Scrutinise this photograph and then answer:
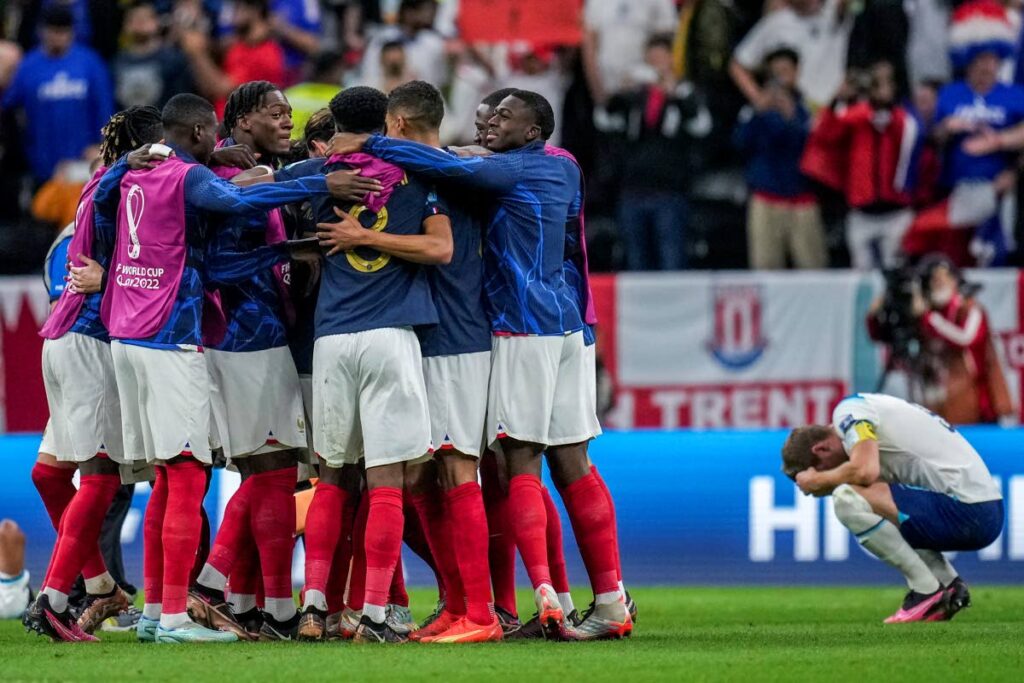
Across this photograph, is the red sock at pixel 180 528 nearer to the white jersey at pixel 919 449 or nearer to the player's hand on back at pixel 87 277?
the player's hand on back at pixel 87 277

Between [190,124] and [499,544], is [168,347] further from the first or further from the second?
[499,544]

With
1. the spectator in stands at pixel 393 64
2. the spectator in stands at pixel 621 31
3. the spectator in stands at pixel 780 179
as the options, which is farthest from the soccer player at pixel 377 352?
the spectator in stands at pixel 621 31

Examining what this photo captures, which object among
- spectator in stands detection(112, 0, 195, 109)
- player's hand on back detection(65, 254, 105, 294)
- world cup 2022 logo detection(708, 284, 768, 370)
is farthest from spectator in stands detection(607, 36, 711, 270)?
player's hand on back detection(65, 254, 105, 294)

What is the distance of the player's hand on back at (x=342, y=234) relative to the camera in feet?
24.5

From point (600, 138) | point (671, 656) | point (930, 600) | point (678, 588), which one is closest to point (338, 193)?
point (671, 656)

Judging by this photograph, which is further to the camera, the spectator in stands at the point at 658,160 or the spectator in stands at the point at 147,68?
the spectator in stands at the point at 147,68

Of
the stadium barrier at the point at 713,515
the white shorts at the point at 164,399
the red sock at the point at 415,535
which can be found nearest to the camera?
the white shorts at the point at 164,399

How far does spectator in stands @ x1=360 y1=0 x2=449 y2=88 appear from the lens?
51.1ft

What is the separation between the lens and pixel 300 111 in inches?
604

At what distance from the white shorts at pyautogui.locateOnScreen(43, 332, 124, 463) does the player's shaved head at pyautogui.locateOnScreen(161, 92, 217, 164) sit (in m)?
1.01

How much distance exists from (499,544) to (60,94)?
876cm

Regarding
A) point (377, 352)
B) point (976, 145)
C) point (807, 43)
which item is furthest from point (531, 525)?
point (807, 43)

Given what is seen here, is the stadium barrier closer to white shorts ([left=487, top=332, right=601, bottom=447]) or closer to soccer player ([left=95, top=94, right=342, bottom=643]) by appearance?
soccer player ([left=95, top=94, right=342, bottom=643])

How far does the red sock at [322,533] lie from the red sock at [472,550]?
0.52 meters
